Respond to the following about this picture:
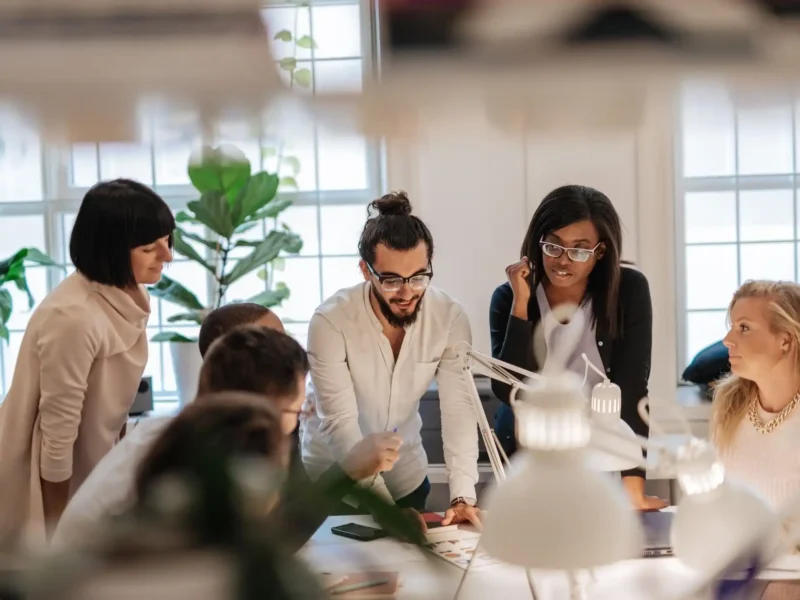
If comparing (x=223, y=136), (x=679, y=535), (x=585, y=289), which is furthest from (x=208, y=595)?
(x=585, y=289)

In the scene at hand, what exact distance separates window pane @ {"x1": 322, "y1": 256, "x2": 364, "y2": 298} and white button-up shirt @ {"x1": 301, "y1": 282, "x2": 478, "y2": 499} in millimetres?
1906

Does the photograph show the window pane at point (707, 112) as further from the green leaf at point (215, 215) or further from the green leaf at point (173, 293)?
the green leaf at point (173, 293)

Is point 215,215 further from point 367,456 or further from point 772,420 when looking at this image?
point 367,456

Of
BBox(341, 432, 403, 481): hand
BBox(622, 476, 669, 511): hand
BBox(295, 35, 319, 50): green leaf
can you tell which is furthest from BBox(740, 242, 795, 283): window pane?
BBox(295, 35, 319, 50): green leaf

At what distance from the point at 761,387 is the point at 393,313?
851mm

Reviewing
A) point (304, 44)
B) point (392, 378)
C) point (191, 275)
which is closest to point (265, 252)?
point (191, 275)

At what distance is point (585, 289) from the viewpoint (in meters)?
2.40

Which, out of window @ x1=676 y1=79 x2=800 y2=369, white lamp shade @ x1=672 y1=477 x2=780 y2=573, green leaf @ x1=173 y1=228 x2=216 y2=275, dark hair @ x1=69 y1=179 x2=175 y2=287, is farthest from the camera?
window @ x1=676 y1=79 x2=800 y2=369

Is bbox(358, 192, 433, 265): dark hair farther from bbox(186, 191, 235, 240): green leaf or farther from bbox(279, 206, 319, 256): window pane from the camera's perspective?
bbox(279, 206, 319, 256): window pane

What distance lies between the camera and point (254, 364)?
4.24 ft

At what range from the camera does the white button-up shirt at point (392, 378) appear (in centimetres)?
221

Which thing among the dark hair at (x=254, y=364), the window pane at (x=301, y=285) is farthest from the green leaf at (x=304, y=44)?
the window pane at (x=301, y=285)

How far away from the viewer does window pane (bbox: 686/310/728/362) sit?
4.17 m

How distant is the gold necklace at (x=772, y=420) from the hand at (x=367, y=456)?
39.4 inches
